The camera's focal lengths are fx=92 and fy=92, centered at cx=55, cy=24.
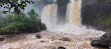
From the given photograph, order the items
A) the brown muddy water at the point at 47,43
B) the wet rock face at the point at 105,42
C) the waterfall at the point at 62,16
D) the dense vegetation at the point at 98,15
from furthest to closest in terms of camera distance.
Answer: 1. the waterfall at the point at 62,16
2. the dense vegetation at the point at 98,15
3. the brown muddy water at the point at 47,43
4. the wet rock face at the point at 105,42

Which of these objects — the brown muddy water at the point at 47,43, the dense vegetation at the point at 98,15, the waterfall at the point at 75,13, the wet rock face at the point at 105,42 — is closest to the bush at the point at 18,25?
the brown muddy water at the point at 47,43

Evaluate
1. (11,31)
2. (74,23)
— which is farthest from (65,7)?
(11,31)

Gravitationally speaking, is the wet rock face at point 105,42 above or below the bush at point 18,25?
below

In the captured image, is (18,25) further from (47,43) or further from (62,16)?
(62,16)

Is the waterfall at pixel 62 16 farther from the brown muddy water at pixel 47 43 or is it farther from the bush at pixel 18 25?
the brown muddy water at pixel 47 43

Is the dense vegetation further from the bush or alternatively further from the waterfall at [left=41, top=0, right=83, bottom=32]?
the bush

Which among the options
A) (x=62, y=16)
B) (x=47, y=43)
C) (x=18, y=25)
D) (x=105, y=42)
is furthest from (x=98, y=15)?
(x=18, y=25)

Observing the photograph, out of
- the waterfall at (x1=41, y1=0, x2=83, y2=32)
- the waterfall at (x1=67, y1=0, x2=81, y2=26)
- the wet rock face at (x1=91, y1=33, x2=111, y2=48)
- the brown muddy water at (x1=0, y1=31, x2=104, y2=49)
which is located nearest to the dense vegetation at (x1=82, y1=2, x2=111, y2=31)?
the waterfall at (x1=67, y1=0, x2=81, y2=26)

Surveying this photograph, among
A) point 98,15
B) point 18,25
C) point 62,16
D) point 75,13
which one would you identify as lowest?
point 18,25

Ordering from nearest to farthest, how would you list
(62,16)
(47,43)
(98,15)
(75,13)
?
(47,43), (98,15), (75,13), (62,16)

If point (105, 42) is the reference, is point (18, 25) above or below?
above

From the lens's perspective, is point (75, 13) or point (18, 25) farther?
point (75, 13)

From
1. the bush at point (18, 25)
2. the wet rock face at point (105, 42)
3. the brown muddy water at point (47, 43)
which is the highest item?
the bush at point (18, 25)

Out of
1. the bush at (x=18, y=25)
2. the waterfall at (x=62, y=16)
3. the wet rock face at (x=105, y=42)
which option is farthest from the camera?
the waterfall at (x=62, y=16)
